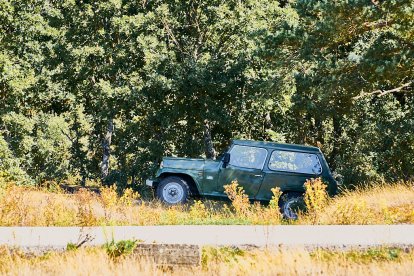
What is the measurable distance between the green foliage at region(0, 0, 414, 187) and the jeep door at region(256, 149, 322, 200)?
3000 millimetres

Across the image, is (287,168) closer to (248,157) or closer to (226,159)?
(248,157)

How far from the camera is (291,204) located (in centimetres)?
1478

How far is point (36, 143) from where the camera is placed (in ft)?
94.6

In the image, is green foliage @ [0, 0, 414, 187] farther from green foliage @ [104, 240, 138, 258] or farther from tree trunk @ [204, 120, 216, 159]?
green foliage @ [104, 240, 138, 258]

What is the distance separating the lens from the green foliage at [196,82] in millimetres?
20344

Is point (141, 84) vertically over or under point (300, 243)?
over

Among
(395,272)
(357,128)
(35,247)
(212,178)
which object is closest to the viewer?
(395,272)

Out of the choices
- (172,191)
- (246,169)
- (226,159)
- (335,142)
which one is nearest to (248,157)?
(246,169)

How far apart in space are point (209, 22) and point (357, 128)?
27.2 ft

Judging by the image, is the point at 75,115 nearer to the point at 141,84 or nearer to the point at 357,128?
the point at 141,84

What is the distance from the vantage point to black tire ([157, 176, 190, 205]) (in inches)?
646

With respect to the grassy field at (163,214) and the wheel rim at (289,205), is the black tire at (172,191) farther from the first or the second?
the grassy field at (163,214)

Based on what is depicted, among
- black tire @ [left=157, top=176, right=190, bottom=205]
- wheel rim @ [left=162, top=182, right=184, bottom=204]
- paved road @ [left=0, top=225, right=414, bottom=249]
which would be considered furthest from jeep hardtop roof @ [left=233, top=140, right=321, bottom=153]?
paved road @ [left=0, top=225, right=414, bottom=249]

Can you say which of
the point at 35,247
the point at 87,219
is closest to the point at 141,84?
the point at 87,219
